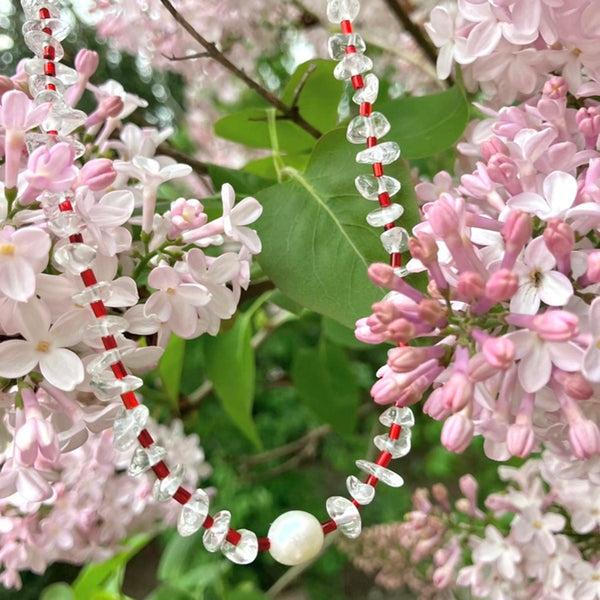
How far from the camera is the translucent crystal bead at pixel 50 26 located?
32 centimetres

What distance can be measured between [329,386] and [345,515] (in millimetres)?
499

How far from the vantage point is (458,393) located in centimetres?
23

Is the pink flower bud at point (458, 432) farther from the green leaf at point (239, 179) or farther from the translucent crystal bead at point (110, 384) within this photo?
the green leaf at point (239, 179)

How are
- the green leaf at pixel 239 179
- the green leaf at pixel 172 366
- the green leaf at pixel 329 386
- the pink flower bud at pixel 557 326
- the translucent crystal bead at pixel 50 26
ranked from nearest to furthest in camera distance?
the pink flower bud at pixel 557 326 → the translucent crystal bead at pixel 50 26 → the green leaf at pixel 239 179 → the green leaf at pixel 172 366 → the green leaf at pixel 329 386

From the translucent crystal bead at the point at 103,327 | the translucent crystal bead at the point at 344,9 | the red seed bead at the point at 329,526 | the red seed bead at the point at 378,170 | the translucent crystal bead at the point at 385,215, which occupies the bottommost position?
the red seed bead at the point at 329,526

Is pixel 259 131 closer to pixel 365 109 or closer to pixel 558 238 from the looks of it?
pixel 365 109

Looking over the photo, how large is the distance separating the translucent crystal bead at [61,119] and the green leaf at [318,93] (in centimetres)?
21

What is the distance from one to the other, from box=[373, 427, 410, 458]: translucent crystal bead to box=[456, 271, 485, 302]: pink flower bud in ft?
0.26

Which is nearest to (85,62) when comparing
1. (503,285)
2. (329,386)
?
(503,285)

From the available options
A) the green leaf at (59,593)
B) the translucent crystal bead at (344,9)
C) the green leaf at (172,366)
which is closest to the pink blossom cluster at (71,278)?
the translucent crystal bead at (344,9)

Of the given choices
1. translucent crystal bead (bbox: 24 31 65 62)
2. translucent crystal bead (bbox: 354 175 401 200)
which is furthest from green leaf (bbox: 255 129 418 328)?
translucent crystal bead (bbox: 24 31 65 62)

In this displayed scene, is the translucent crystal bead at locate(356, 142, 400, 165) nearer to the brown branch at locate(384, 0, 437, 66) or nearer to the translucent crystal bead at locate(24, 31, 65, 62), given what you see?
the translucent crystal bead at locate(24, 31, 65, 62)

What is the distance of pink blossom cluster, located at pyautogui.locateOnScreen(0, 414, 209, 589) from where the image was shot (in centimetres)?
47

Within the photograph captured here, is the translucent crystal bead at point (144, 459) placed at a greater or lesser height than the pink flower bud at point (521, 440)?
lesser
